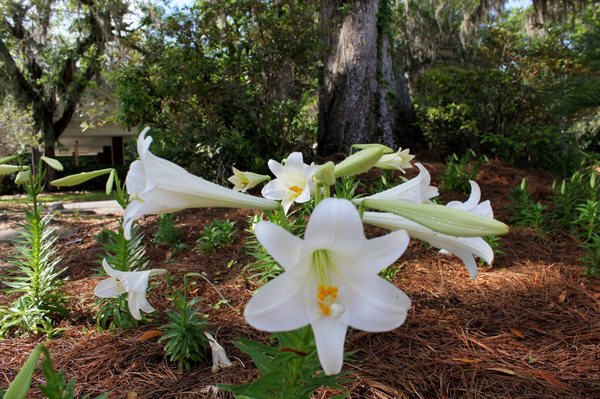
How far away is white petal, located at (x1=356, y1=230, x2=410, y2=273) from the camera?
651 mm

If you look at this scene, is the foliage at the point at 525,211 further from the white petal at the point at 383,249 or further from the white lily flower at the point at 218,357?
the white petal at the point at 383,249

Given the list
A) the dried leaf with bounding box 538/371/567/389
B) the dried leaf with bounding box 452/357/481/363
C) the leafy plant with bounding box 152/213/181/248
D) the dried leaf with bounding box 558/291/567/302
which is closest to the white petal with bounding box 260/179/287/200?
the dried leaf with bounding box 452/357/481/363

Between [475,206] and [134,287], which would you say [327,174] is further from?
[134,287]

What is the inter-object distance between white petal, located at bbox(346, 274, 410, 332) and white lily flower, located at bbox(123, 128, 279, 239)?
0.25 metres

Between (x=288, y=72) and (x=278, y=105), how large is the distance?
18.6 inches

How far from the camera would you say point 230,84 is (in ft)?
17.1

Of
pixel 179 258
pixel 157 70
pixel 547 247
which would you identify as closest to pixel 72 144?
pixel 157 70

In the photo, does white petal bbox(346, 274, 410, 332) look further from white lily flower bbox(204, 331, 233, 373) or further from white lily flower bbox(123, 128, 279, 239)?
white lily flower bbox(204, 331, 233, 373)

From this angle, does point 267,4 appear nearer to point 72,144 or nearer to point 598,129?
point 598,129

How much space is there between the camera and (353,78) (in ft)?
18.2

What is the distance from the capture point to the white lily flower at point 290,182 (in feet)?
3.26

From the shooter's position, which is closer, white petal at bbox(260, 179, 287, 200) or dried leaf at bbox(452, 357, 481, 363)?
white petal at bbox(260, 179, 287, 200)

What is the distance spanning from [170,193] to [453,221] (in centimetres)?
52

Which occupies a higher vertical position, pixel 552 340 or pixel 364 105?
pixel 364 105
